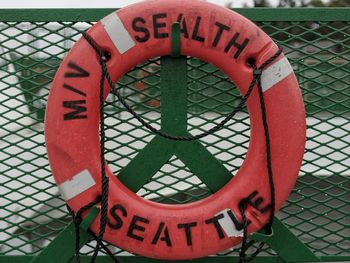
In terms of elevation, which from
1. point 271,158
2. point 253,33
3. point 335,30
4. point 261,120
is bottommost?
point 271,158

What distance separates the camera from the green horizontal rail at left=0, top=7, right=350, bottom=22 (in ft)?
6.37

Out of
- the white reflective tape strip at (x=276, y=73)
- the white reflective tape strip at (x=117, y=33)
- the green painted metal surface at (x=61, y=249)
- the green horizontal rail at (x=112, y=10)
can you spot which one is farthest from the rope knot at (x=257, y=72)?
the green painted metal surface at (x=61, y=249)

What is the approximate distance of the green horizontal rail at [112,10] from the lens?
194 centimetres

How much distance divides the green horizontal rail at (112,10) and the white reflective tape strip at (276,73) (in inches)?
10.7

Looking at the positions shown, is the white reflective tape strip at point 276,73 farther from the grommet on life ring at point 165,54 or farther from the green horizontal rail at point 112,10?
the green horizontal rail at point 112,10

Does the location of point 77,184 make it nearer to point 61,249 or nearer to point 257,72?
point 61,249

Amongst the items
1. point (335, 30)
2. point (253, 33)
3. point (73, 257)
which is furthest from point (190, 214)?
point (335, 30)

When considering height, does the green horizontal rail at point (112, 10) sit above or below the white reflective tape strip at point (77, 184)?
above

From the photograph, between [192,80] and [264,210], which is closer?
[264,210]

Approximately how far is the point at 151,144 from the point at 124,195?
244 millimetres

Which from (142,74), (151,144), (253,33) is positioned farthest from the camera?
(142,74)

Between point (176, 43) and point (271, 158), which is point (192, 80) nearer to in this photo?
point (176, 43)

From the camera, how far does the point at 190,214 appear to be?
1.84 meters

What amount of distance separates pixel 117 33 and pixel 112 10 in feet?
0.69
